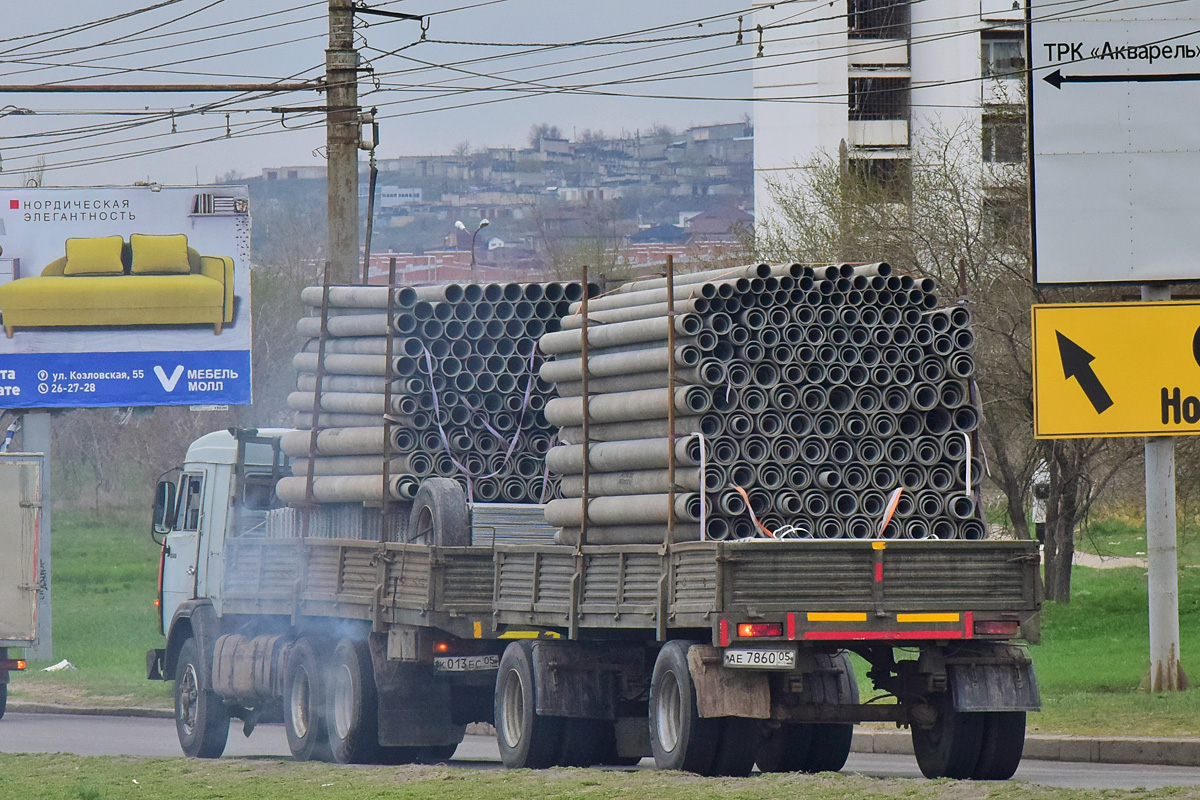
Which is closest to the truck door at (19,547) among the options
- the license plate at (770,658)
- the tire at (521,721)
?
the tire at (521,721)

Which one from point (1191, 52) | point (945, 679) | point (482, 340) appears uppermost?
point (1191, 52)

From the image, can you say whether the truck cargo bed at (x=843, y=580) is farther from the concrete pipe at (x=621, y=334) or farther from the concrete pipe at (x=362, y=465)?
the concrete pipe at (x=362, y=465)

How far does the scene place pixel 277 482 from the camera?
17688 millimetres

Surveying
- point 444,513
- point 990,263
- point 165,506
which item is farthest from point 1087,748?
point 990,263

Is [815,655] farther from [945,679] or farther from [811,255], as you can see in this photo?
[811,255]

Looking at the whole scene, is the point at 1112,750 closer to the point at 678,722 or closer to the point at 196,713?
the point at 678,722

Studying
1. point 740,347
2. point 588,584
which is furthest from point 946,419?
point 588,584

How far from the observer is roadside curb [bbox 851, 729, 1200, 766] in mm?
14719

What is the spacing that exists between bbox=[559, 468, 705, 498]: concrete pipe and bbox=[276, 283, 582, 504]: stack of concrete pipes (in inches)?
71.8

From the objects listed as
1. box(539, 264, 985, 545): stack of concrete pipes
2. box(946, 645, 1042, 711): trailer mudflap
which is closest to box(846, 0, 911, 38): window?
box(539, 264, 985, 545): stack of concrete pipes

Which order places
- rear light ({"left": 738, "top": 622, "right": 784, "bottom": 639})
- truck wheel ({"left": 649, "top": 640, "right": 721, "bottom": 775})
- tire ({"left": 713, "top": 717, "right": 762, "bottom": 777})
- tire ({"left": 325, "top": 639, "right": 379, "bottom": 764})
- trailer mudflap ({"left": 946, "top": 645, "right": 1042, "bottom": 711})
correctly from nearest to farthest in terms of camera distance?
rear light ({"left": 738, "top": 622, "right": 784, "bottom": 639}) < trailer mudflap ({"left": 946, "top": 645, "right": 1042, "bottom": 711}) < truck wheel ({"left": 649, "top": 640, "right": 721, "bottom": 775}) < tire ({"left": 713, "top": 717, "right": 762, "bottom": 777}) < tire ({"left": 325, "top": 639, "right": 379, "bottom": 764})

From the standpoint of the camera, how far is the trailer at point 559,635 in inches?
470

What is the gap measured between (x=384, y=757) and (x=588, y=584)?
11.5 ft

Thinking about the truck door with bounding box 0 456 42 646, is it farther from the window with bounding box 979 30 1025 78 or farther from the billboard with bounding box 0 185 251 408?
the window with bounding box 979 30 1025 78
